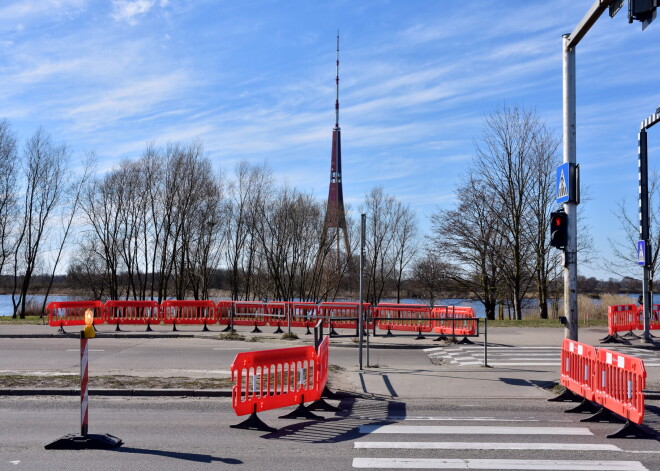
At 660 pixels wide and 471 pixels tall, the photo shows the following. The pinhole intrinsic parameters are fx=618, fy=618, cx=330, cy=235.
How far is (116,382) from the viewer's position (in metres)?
11.9

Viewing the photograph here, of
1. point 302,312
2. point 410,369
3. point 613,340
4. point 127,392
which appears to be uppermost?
point 302,312

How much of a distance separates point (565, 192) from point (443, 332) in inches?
444

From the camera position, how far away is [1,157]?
40000 mm

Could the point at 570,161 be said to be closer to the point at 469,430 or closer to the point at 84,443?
the point at 469,430

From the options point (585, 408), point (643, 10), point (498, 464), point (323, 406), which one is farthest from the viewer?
point (323, 406)

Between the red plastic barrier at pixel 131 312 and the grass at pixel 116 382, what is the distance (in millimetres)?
12687

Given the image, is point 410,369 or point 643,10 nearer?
point 643,10

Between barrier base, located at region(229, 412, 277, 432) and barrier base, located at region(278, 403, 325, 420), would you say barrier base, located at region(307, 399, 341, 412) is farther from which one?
barrier base, located at region(229, 412, 277, 432)

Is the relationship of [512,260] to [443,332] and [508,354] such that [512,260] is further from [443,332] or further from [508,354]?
[508,354]

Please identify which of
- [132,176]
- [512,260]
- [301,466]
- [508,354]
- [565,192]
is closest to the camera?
[301,466]

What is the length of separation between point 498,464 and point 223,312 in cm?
1965

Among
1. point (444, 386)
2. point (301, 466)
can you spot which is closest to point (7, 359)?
point (444, 386)

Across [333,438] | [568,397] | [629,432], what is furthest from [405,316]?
[333,438]

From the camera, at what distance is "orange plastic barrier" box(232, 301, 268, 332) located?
24625mm
